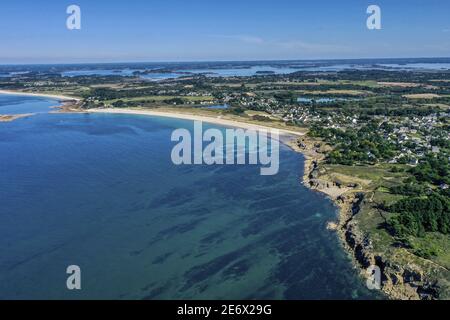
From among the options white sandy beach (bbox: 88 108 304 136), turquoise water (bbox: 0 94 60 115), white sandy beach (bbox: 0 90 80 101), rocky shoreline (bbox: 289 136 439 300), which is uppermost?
white sandy beach (bbox: 0 90 80 101)

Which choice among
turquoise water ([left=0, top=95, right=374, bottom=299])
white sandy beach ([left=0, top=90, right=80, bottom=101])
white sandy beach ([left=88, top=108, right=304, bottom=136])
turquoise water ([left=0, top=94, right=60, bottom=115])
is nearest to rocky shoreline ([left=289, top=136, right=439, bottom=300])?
turquoise water ([left=0, top=95, right=374, bottom=299])

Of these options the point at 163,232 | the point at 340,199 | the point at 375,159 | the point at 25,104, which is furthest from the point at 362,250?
the point at 25,104

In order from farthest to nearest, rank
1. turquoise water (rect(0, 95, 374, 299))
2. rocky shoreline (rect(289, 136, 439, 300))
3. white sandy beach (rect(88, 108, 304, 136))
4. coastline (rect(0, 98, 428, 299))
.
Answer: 1. white sandy beach (rect(88, 108, 304, 136))
2. coastline (rect(0, 98, 428, 299))
3. turquoise water (rect(0, 95, 374, 299))
4. rocky shoreline (rect(289, 136, 439, 300))

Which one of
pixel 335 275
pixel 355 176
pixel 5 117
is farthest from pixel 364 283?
pixel 5 117

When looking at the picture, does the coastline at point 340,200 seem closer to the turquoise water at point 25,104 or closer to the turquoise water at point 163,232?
the turquoise water at point 163,232

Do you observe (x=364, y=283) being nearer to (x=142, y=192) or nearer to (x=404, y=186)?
(x=404, y=186)

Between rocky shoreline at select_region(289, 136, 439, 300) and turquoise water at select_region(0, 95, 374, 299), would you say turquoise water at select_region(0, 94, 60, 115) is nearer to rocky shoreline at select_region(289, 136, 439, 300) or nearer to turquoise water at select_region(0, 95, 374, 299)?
turquoise water at select_region(0, 95, 374, 299)
